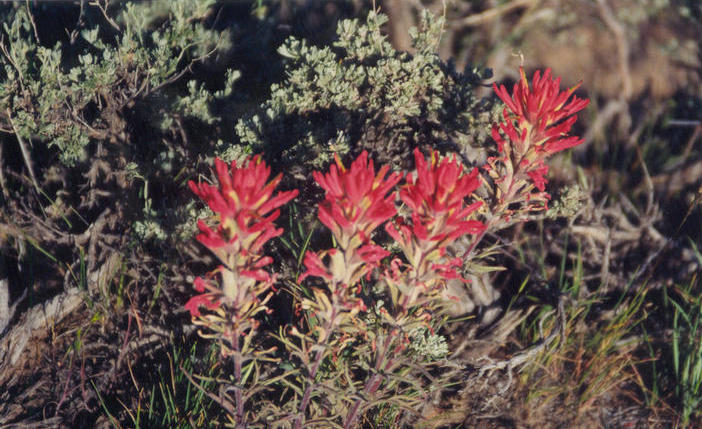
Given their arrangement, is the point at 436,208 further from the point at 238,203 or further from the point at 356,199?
the point at 238,203

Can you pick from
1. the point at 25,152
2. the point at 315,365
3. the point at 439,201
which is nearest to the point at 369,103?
the point at 439,201

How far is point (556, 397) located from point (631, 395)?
1.28ft

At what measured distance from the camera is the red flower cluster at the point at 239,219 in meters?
1.35

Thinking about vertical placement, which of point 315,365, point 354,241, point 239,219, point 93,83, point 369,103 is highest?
point 93,83

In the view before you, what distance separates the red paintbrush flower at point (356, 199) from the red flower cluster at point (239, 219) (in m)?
0.11

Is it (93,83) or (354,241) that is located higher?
(93,83)

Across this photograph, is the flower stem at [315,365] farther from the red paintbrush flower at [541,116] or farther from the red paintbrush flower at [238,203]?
the red paintbrush flower at [541,116]

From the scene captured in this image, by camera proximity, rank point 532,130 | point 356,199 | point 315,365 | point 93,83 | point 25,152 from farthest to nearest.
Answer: point 25,152 < point 93,83 < point 532,130 < point 315,365 < point 356,199

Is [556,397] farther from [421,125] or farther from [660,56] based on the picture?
[660,56]

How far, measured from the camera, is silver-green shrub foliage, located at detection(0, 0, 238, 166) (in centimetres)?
224

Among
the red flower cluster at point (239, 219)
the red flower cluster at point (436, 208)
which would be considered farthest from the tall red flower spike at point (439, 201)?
the red flower cluster at point (239, 219)

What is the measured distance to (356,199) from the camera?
1353 millimetres

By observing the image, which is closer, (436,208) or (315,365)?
(436,208)

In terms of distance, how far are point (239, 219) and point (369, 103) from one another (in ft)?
4.14
